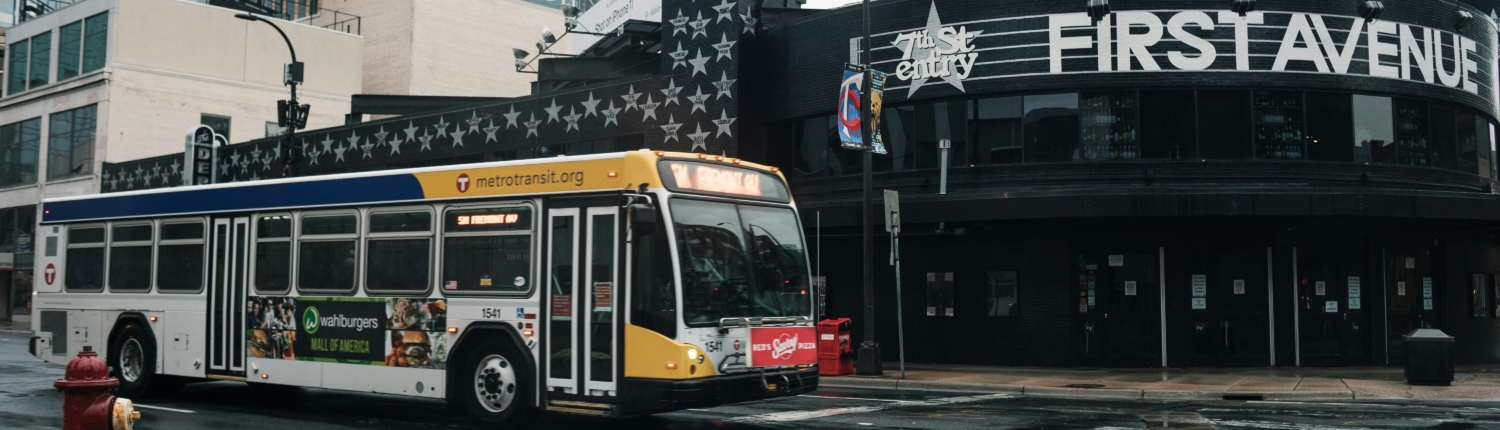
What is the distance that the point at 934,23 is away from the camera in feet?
74.3

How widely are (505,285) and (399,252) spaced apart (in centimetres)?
153

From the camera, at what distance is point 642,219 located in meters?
10.3

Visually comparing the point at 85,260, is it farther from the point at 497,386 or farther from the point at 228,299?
the point at 497,386

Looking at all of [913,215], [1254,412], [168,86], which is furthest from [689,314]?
[168,86]

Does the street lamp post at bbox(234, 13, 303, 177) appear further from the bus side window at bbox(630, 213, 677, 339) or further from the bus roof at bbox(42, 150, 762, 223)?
the bus side window at bbox(630, 213, 677, 339)

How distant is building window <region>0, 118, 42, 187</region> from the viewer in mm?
50094

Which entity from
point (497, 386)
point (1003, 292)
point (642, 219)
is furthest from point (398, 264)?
point (1003, 292)

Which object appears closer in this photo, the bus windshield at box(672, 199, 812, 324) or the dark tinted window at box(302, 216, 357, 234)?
the bus windshield at box(672, 199, 812, 324)

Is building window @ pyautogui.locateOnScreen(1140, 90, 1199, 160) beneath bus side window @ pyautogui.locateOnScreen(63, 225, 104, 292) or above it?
above

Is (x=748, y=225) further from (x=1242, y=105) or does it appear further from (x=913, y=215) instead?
(x=1242, y=105)

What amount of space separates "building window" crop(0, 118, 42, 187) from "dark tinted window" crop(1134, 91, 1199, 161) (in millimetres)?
45528

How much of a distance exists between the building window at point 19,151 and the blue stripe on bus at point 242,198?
38.8m

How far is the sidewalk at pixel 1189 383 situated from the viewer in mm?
16375

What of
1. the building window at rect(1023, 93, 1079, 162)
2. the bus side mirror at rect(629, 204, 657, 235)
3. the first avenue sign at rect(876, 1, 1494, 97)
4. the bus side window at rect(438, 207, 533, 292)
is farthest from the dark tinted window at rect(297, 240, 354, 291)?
the building window at rect(1023, 93, 1079, 162)
